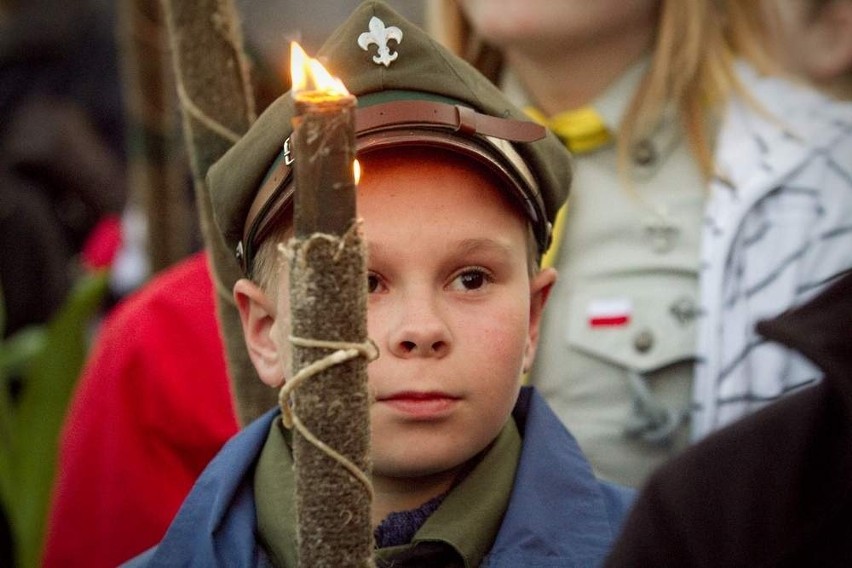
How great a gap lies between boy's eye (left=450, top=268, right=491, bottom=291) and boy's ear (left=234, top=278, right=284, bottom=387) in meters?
0.26

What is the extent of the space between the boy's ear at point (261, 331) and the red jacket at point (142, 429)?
1.17 m

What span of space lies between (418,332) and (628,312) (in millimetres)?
1256

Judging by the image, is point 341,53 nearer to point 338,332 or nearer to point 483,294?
point 483,294

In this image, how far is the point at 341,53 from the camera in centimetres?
223

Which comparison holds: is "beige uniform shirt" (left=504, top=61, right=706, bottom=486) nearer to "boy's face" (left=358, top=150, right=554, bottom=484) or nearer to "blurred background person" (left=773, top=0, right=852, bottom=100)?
"blurred background person" (left=773, top=0, right=852, bottom=100)

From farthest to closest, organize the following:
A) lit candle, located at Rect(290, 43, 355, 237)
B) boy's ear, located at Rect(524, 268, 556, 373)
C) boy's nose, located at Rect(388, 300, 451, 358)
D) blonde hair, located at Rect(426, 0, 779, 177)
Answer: blonde hair, located at Rect(426, 0, 779, 177)
boy's ear, located at Rect(524, 268, 556, 373)
boy's nose, located at Rect(388, 300, 451, 358)
lit candle, located at Rect(290, 43, 355, 237)

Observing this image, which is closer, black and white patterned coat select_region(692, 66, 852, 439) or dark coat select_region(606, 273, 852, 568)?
dark coat select_region(606, 273, 852, 568)

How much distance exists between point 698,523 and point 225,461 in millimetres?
892

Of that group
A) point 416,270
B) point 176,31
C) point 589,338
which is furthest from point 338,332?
point 589,338

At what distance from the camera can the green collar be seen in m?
2.12

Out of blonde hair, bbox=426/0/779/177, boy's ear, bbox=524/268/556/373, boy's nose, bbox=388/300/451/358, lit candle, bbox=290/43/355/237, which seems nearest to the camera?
lit candle, bbox=290/43/355/237

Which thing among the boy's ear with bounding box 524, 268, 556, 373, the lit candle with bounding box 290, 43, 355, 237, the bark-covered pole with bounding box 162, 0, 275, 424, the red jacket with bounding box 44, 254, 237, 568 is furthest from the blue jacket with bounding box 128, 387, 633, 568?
the red jacket with bounding box 44, 254, 237, 568

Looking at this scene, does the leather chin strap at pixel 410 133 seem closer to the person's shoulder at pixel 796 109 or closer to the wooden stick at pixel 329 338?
the wooden stick at pixel 329 338

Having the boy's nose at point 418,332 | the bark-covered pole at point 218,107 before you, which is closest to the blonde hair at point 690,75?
the bark-covered pole at point 218,107
